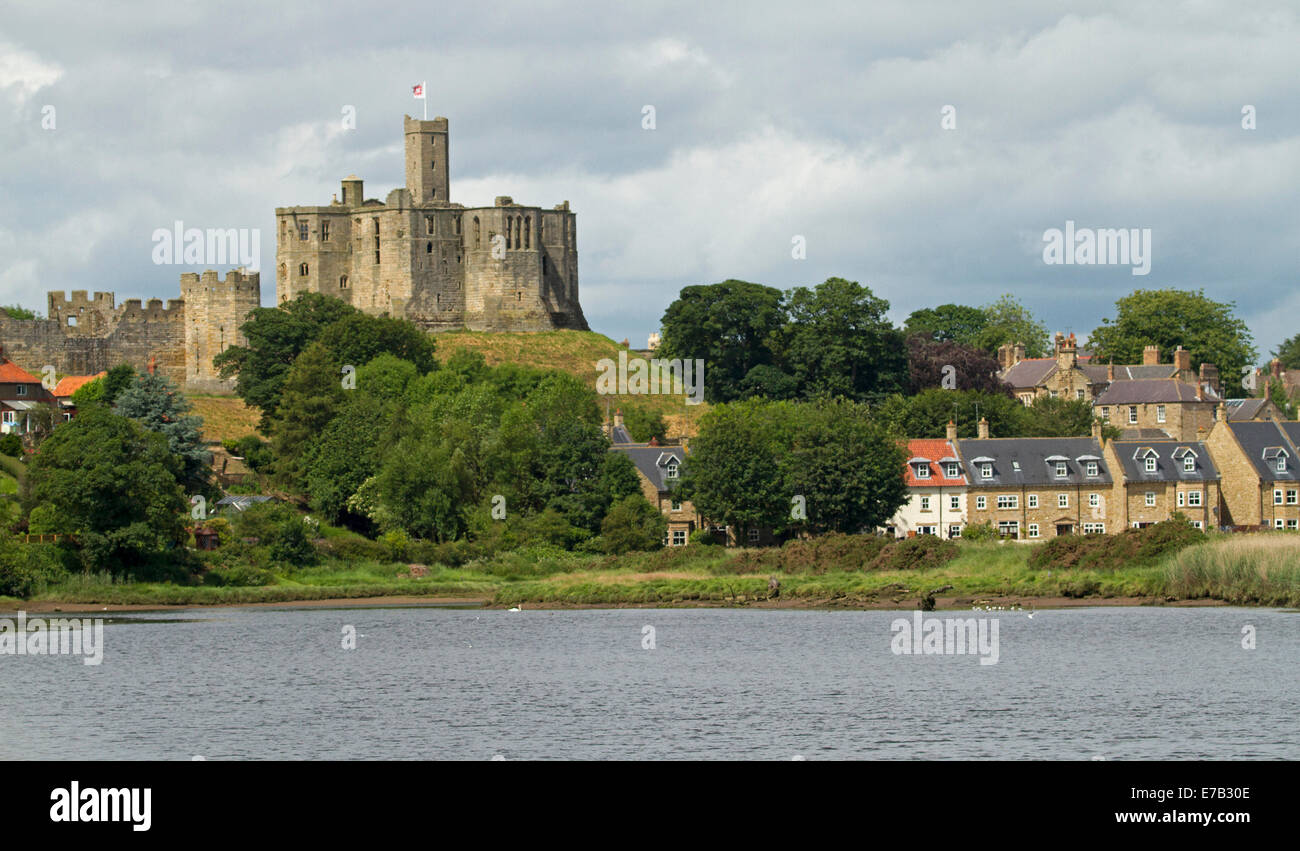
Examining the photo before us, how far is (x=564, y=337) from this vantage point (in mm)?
121188

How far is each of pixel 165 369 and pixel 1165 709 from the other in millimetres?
90176

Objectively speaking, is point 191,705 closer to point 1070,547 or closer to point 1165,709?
point 1165,709

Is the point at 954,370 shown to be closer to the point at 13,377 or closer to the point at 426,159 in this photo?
the point at 426,159

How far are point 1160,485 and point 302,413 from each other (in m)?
36.9

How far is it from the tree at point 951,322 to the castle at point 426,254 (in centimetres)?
2928

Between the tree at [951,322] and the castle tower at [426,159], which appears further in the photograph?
the tree at [951,322]

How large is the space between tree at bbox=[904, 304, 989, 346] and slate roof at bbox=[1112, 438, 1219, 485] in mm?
54599

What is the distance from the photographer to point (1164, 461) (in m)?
78.6

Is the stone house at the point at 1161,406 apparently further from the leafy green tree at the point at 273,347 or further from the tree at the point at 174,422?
the tree at the point at 174,422

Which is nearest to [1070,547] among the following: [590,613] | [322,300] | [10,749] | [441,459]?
[590,613]

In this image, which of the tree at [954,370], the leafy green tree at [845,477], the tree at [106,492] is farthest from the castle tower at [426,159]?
the tree at [106,492]

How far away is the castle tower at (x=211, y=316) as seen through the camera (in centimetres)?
11656
